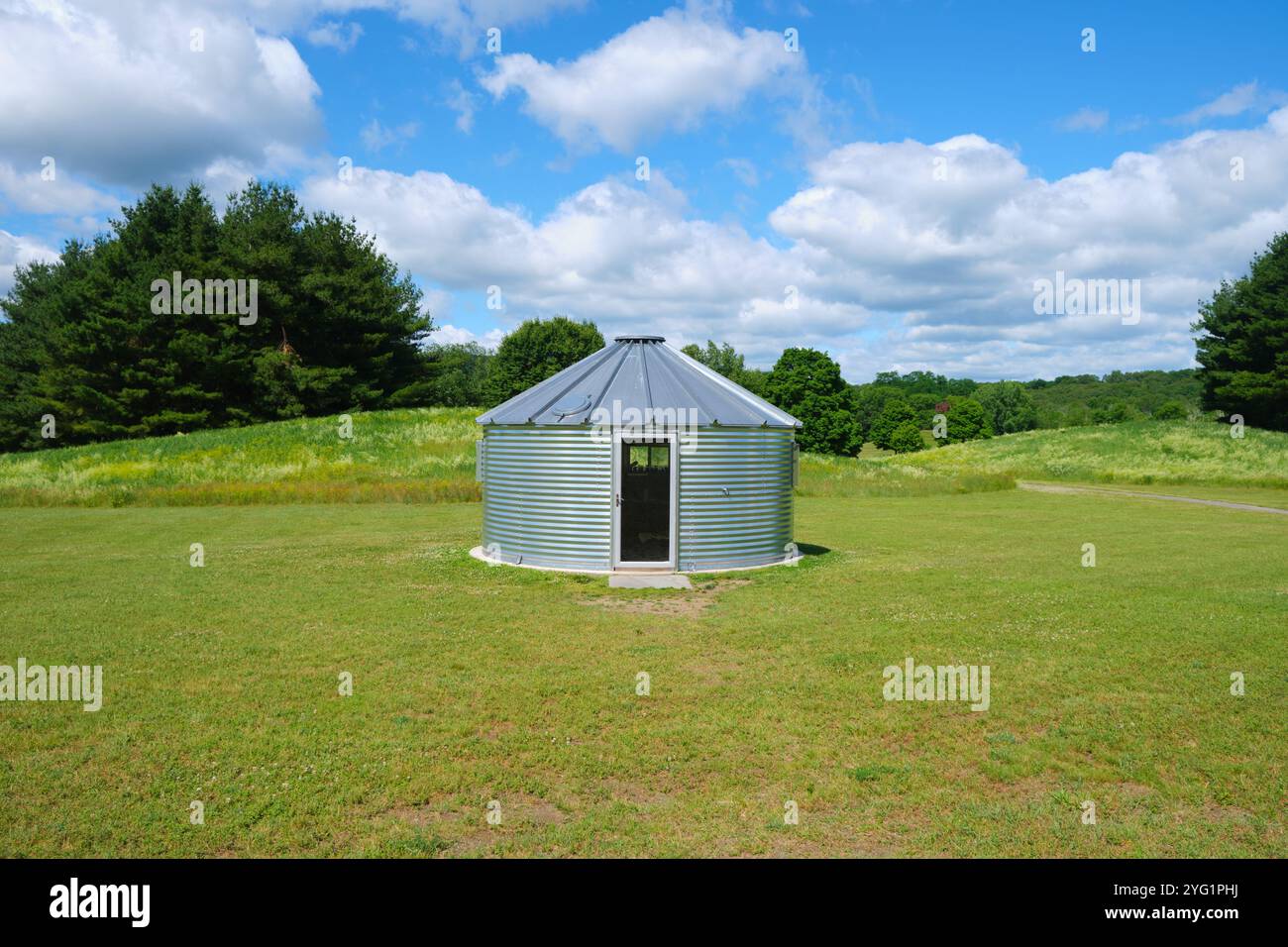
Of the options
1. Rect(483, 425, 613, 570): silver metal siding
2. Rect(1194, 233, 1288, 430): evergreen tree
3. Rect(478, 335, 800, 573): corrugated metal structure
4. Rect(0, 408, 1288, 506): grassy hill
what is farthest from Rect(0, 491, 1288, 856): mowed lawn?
Rect(1194, 233, 1288, 430): evergreen tree

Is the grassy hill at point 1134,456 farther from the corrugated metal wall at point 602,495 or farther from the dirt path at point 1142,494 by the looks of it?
the corrugated metal wall at point 602,495

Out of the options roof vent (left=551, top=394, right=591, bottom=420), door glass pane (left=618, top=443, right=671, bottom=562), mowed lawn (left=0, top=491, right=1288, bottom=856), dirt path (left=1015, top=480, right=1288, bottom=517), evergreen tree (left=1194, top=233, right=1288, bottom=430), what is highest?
evergreen tree (left=1194, top=233, right=1288, bottom=430)

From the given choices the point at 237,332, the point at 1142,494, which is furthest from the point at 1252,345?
the point at 237,332

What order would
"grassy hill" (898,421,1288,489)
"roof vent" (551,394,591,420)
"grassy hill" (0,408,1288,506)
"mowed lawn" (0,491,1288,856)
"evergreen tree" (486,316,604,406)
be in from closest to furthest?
"mowed lawn" (0,491,1288,856), "roof vent" (551,394,591,420), "grassy hill" (0,408,1288,506), "grassy hill" (898,421,1288,489), "evergreen tree" (486,316,604,406)

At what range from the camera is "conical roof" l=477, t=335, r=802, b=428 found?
537 inches

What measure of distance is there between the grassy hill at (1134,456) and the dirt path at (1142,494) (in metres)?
1.91

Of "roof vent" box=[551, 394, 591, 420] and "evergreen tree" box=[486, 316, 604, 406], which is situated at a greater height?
"evergreen tree" box=[486, 316, 604, 406]

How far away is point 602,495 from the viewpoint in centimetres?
1341

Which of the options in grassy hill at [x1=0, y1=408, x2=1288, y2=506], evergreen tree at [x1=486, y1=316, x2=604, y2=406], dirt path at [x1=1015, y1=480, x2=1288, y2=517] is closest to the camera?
dirt path at [x1=1015, y1=480, x2=1288, y2=517]

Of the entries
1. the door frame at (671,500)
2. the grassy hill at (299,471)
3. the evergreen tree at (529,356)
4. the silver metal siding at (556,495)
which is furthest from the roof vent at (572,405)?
the evergreen tree at (529,356)

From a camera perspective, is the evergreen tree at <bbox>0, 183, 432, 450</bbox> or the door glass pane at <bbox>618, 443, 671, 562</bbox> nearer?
the door glass pane at <bbox>618, 443, 671, 562</bbox>

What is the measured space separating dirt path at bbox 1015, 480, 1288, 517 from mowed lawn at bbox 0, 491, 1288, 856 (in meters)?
16.0

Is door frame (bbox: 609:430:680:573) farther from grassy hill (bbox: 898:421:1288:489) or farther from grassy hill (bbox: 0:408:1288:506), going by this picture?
grassy hill (bbox: 898:421:1288:489)

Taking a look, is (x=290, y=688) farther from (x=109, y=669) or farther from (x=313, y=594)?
(x=313, y=594)
